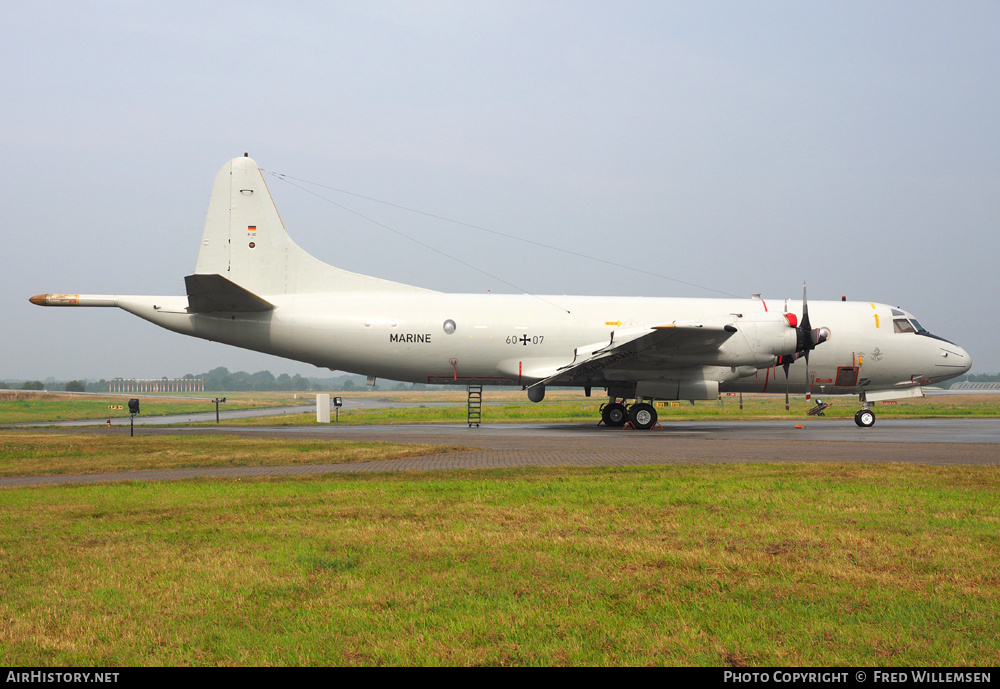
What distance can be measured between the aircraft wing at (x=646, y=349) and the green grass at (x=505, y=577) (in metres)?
13.7

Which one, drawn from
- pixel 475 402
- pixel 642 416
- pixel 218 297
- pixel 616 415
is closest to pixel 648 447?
pixel 642 416

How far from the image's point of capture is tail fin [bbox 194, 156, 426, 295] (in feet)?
91.6

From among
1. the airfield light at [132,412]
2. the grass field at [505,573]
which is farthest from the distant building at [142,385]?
the grass field at [505,573]

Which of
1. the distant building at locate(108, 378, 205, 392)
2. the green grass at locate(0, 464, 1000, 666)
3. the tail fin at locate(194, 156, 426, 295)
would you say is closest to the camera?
the green grass at locate(0, 464, 1000, 666)

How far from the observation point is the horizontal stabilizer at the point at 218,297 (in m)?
24.4

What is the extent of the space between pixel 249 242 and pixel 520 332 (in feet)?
35.4

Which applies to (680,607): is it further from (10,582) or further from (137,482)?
(137,482)

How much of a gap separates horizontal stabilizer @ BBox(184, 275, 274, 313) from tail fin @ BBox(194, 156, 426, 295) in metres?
1.58

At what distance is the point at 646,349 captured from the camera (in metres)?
25.9

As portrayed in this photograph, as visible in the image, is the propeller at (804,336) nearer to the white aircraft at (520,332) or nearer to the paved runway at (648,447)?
the white aircraft at (520,332)

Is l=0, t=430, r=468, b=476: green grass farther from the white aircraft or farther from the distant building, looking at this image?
the distant building

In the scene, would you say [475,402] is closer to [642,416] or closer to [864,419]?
[642,416]

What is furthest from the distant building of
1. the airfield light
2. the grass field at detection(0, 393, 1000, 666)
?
the grass field at detection(0, 393, 1000, 666)
